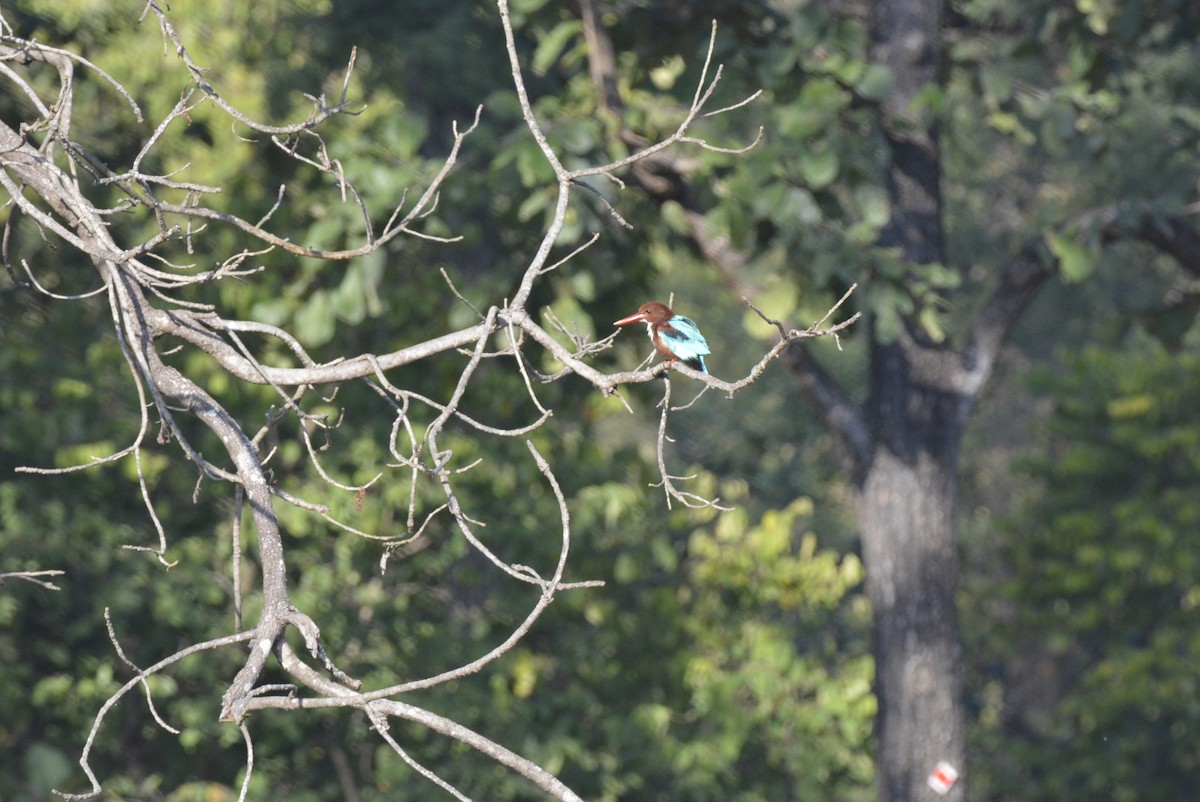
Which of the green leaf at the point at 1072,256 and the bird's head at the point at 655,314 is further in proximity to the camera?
the green leaf at the point at 1072,256

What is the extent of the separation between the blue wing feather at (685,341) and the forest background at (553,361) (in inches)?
30.8

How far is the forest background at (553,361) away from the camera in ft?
15.6

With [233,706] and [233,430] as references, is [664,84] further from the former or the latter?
[233,706]

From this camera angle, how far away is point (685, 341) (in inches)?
133

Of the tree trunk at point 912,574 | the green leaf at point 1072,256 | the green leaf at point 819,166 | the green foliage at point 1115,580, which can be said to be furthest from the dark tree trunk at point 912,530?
the green foliage at point 1115,580

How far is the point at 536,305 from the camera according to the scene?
5.25m

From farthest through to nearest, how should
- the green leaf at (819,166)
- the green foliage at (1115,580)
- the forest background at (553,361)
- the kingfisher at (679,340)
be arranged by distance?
the green foliage at (1115,580) < the forest background at (553,361) < the green leaf at (819,166) < the kingfisher at (679,340)

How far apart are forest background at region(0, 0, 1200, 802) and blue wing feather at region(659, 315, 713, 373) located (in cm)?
78

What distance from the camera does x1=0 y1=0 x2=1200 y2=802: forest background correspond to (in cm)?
474

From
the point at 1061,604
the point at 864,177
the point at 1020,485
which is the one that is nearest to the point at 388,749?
the point at 864,177

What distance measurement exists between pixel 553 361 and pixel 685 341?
1.98 m

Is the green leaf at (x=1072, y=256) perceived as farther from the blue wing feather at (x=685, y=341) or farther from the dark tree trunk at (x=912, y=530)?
the blue wing feather at (x=685, y=341)

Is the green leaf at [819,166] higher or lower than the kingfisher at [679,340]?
lower

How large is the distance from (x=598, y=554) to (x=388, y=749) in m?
1.12
